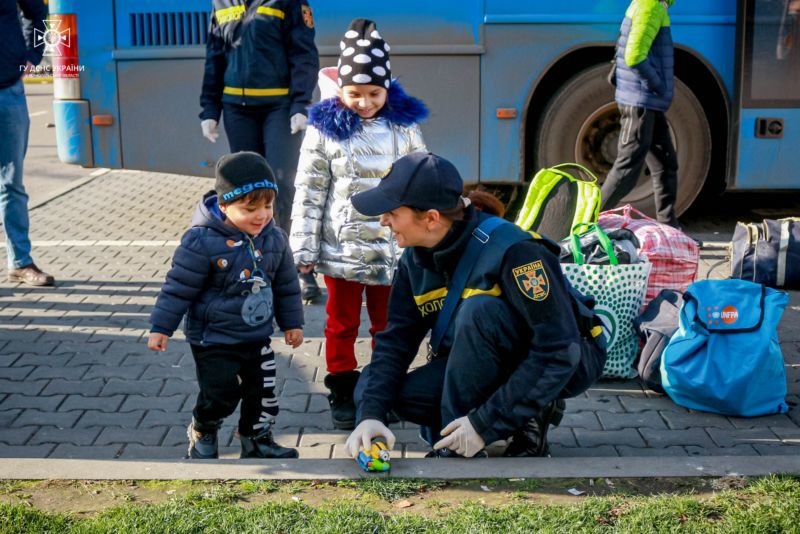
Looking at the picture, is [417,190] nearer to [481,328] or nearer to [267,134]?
[481,328]

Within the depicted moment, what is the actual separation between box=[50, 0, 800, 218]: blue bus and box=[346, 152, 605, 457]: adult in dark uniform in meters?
4.23

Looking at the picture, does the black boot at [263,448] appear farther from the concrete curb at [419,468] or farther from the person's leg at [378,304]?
the person's leg at [378,304]

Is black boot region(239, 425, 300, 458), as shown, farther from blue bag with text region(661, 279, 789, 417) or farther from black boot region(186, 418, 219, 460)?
blue bag with text region(661, 279, 789, 417)

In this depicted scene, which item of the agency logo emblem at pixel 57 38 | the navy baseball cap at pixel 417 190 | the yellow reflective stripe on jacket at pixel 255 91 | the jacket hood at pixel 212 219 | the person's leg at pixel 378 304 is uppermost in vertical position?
the agency logo emblem at pixel 57 38

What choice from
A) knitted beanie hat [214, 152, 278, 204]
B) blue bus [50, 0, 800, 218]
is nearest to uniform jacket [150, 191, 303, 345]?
knitted beanie hat [214, 152, 278, 204]

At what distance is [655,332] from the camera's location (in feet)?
16.0

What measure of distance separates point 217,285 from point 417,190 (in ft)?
2.90

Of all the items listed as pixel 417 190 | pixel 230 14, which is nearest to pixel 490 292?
pixel 417 190

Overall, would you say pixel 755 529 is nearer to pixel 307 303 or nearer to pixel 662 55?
pixel 307 303

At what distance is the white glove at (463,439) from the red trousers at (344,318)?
1.13 m

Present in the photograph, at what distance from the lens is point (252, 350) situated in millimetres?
4070

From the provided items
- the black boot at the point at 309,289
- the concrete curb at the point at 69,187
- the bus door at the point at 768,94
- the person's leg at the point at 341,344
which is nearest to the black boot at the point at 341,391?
the person's leg at the point at 341,344

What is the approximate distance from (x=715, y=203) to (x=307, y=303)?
173 inches

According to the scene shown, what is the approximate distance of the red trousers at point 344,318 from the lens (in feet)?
15.5
